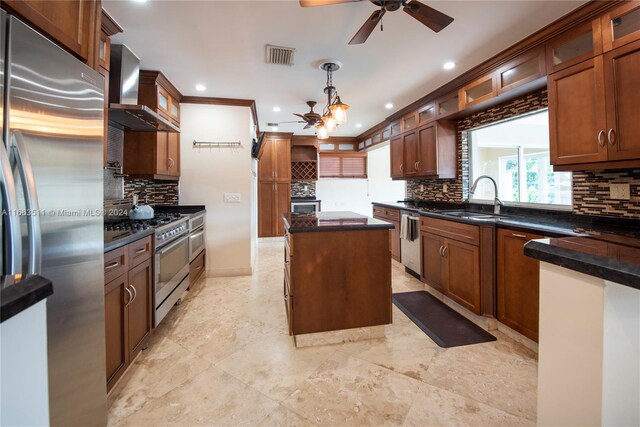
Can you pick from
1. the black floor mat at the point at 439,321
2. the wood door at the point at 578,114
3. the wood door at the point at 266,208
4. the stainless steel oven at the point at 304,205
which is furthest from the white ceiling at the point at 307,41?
the stainless steel oven at the point at 304,205

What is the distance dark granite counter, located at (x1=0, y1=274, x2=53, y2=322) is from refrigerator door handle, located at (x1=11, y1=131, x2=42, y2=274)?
29 centimetres

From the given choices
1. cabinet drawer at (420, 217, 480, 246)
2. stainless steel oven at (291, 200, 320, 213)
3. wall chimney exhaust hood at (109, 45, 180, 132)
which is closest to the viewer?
wall chimney exhaust hood at (109, 45, 180, 132)

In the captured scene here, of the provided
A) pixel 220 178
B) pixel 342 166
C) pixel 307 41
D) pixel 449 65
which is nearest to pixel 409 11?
pixel 307 41

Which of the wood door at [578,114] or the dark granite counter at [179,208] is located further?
the dark granite counter at [179,208]

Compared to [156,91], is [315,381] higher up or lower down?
lower down

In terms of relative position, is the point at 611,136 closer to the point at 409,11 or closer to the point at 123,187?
the point at 409,11

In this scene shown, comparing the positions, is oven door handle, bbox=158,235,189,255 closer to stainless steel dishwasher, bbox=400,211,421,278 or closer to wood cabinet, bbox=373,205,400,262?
stainless steel dishwasher, bbox=400,211,421,278

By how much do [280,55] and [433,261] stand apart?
2.65m

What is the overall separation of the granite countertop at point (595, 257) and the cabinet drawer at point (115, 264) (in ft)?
6.32

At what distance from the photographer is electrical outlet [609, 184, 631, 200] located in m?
2.00

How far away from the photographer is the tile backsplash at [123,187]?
109 inches

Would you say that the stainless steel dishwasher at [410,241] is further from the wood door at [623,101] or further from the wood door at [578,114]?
the wood door at [623,101]

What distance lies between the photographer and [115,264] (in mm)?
1608

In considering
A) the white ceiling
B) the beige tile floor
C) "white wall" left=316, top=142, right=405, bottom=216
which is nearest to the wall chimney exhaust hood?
the white ceiling
